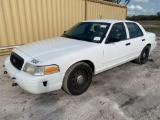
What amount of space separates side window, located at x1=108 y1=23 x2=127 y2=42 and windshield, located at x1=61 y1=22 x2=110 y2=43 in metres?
0.18

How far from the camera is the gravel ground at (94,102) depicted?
2.76 m

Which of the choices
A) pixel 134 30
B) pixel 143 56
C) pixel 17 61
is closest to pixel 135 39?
pixel 134 30

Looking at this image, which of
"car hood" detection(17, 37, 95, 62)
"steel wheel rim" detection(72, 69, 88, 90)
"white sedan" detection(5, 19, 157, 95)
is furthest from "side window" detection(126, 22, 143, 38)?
"steel wheel rim" detection(72, 69, 88, 90)

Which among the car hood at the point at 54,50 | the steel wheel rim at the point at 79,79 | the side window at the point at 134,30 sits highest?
the side window at the point at 134,30

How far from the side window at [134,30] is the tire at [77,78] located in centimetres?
205

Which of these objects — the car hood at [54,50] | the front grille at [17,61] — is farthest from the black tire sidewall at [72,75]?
the front grille at [17,61]

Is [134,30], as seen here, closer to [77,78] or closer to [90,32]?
[90,32]

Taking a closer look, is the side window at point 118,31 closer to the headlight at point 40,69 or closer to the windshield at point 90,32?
the windshield at point 90,32

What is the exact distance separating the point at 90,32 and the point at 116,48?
2.63 ft

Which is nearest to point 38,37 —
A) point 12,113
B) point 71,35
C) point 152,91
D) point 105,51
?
point 71,35

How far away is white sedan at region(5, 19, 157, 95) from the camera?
2.81 metres

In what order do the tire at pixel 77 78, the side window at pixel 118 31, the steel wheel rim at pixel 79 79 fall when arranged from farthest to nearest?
the side window at pixel 118 31, the steel wheel rim at pixel 79 79, the tire at pixel 77 78

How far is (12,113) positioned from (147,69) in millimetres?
4261

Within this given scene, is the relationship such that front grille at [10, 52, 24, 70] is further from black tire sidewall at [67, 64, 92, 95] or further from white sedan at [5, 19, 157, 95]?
black tire sidewall at [67, 64, 92, 95]
